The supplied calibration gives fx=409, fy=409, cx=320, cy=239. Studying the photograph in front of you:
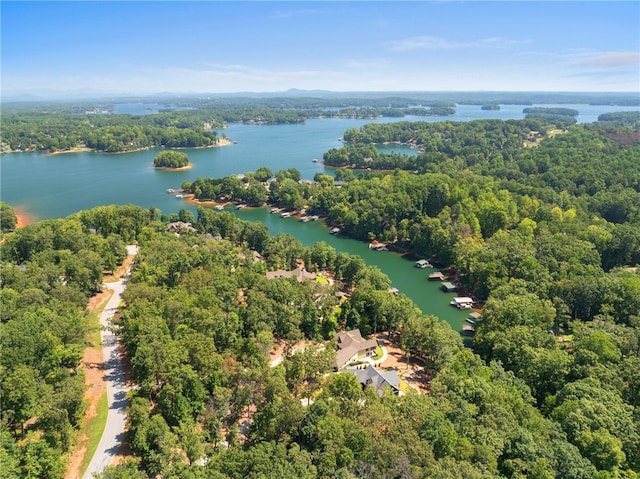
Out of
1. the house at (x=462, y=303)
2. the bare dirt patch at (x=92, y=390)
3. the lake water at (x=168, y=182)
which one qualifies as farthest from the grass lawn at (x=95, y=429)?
the house at (x=462, y=303)

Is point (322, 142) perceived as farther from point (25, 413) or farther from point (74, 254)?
point (25, 413)

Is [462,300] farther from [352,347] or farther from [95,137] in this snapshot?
[95,137]

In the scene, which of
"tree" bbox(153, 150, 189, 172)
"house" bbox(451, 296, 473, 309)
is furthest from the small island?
"house" bbox(451, 296, 473, 309)

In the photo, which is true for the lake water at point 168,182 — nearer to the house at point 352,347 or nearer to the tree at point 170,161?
the tree at point 170,161

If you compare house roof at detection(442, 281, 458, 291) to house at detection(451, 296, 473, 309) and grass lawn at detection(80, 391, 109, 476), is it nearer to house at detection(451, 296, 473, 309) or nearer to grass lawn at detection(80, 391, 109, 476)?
house at detection(451, 296, 473, 309)

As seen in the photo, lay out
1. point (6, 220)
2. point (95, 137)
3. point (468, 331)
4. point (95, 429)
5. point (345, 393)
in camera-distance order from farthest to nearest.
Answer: point (95, 137)
point (6, 220)
point (468, 331)
point (345, 393)
point (95, 429)

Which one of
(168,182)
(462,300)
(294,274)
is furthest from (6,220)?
(462,300)
